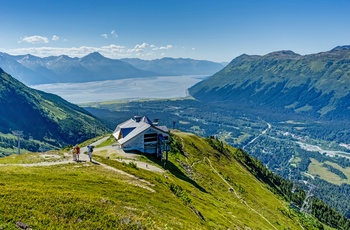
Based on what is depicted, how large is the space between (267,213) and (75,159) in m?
53.1

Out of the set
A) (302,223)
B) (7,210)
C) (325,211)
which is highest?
(7,210)

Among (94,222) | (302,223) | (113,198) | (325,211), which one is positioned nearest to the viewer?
(94,222)

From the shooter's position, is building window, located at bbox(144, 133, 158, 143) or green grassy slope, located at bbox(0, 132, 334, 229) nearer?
green grassy slope, located at bbox(0, 132, 334, 229)

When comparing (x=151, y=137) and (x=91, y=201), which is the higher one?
(x=91, y=201)

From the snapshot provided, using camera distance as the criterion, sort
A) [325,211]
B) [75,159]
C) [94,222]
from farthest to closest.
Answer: [325,211] → [75,159] → [94,222]

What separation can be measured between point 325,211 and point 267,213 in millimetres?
98500

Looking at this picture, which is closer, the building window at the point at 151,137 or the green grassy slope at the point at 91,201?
the green grassy slope at the point at 91,201

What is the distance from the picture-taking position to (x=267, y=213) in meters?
81.9

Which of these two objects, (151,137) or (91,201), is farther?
(151,137)

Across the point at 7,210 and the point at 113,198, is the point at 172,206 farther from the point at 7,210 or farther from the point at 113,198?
the point at 7,210

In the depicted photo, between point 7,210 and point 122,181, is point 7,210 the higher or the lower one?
the higher one

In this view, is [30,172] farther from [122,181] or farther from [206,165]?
[206,165]

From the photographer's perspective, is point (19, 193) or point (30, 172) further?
point (30, 172)

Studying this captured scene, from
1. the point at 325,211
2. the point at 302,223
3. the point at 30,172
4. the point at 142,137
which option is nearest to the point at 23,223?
the point at 30,172
